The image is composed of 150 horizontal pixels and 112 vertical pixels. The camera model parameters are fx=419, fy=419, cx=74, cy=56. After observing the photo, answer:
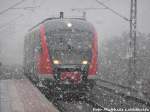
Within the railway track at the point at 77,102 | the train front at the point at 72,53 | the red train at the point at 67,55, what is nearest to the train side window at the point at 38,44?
the red train at the point at 67,55

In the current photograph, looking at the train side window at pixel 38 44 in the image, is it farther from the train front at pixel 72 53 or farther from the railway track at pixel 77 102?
the railway track at pixel 77 102

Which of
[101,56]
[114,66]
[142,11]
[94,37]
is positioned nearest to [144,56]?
[114,66]

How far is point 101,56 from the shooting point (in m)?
38.4

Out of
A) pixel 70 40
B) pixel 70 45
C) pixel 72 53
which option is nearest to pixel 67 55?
pixel 72 53

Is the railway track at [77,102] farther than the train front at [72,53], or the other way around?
the train front at [72,53]

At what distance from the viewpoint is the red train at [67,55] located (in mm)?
15336

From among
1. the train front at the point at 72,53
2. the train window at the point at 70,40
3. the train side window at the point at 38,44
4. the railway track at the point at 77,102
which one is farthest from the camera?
the train side window at the point at 38,44

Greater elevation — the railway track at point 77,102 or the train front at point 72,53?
the train front at point 72,53

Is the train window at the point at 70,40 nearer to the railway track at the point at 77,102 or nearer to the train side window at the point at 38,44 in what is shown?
the train side window at the point at 38,44

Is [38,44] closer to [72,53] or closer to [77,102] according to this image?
[72,53]

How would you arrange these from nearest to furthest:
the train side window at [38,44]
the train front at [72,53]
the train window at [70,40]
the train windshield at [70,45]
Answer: the train front at [72,53] → the train windshield at [70,45] → the train window at [70,40] → the train side window at [38,44]

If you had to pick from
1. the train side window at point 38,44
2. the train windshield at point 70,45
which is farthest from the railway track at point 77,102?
the train side window at point 38,44

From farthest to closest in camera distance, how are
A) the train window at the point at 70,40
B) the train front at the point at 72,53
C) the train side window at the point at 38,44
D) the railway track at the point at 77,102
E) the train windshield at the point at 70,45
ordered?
the train side window at the point at 38,44
the train window at the point at 70,40
the train windshield at the point at 70,45
the train front at the point at 72,53
the railway track at the point at 77,102

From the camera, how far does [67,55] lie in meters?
15.7
